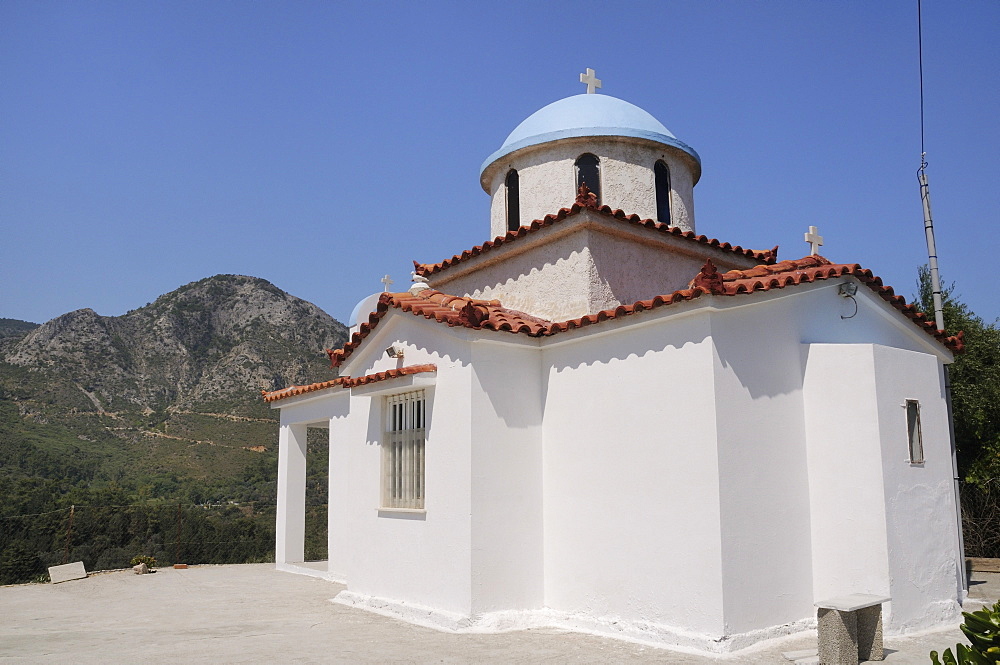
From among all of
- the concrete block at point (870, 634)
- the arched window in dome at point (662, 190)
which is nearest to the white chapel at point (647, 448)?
the concrete block at point (870, 634)

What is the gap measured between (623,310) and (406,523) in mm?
3931

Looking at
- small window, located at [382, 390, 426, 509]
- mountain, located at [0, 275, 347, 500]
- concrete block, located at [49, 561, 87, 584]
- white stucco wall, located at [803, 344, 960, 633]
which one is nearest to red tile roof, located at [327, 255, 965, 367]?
white stucco wall, located at [803, 344, 960, 633]

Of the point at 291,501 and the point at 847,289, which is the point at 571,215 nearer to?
the point at 847,289

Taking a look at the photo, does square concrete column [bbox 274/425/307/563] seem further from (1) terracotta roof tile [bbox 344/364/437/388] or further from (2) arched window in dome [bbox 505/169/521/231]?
(2) arched window in dome [bbox 505/169/521/231]

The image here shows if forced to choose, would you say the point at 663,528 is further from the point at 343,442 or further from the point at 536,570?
the point at 343,442

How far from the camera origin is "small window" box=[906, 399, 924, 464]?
845cm

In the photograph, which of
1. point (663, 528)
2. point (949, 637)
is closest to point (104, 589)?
point (663, 528)

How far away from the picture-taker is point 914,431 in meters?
8.52

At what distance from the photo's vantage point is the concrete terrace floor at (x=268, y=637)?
23.8 feet

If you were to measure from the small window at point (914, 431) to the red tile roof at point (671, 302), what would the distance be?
4.61ft

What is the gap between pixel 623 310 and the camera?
833 cm

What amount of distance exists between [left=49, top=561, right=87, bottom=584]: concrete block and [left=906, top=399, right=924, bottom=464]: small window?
47.2 feet

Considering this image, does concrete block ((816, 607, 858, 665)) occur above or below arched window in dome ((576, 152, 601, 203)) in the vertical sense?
below

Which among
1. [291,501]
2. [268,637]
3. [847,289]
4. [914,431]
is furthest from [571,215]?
[291,501]
